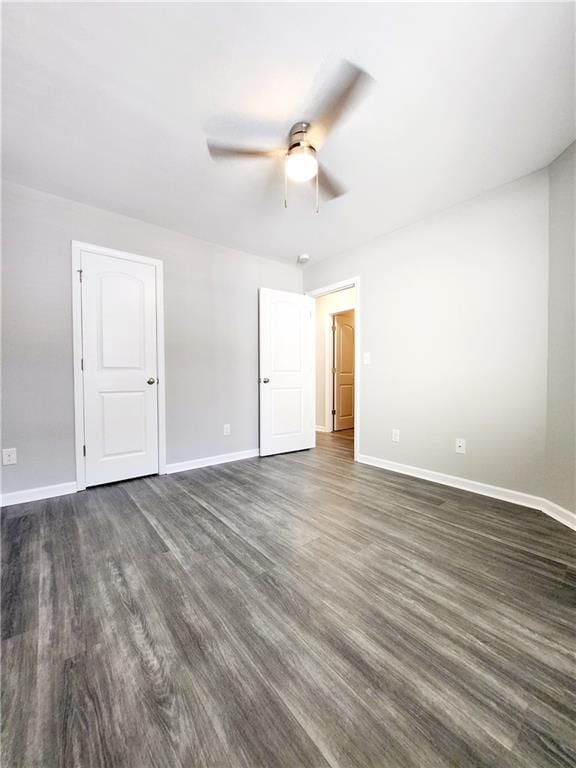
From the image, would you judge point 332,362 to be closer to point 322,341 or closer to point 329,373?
point 329,373

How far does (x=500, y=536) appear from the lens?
1820 mm

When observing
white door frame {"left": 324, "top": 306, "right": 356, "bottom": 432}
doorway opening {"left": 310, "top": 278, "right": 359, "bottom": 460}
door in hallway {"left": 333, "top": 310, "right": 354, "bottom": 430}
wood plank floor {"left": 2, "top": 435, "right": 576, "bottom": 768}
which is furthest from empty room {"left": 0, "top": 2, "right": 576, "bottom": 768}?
door in hallway {"left": 333, "top": 310, "right": 354, "bottom": 430}

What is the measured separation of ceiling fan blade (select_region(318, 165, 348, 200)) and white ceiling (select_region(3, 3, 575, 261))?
0.25ft

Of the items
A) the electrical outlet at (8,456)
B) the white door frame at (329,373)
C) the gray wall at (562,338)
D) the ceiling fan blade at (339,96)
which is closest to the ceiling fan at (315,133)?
the ceiling fan blade at (339,96)

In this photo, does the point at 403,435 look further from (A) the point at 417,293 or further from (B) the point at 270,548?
(B) the point at 270,548

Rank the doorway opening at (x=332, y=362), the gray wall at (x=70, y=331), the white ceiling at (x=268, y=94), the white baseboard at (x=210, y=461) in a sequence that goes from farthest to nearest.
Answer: the doorway opening at (x=332, y=362)
the white baseboard at (x=210, y=461)
the gray wall at (x=70, y=331)
the white ceiling at (x=268, y=94)

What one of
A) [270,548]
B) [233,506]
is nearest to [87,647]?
[270,548]

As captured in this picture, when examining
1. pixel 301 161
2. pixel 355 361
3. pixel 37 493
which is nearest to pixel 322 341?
pixel 355 361

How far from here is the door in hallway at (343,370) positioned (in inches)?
214

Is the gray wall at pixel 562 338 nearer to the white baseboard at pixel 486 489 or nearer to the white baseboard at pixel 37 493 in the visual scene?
the white baseboard at pixel 486 489

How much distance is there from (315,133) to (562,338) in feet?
6.83

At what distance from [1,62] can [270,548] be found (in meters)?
2.76

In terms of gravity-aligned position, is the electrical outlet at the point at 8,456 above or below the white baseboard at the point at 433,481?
above

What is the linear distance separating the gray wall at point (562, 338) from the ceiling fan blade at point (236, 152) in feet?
6.18
